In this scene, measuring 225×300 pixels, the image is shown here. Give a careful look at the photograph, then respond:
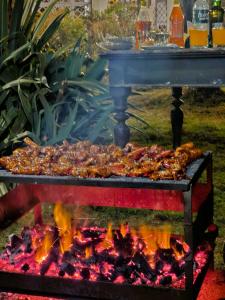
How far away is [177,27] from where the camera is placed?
175 inches

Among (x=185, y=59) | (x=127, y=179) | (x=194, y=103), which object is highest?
(x=185, y=59)

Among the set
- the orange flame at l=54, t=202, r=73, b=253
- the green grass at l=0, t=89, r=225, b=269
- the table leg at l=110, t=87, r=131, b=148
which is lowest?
the green grass at l=0, t=89, r=225, b=269

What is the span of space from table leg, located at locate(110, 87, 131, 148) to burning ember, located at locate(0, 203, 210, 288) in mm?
1281

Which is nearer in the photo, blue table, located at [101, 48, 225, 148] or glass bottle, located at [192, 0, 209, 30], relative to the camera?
blue table, located at [101, 48, 225, 148]

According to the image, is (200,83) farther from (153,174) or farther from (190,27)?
(153,174)

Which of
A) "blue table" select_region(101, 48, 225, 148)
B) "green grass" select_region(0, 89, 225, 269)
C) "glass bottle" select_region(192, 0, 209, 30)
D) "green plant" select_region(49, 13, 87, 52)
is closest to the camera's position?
"blue table" select_region(101, 48, 225, 148)

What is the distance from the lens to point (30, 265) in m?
2.90

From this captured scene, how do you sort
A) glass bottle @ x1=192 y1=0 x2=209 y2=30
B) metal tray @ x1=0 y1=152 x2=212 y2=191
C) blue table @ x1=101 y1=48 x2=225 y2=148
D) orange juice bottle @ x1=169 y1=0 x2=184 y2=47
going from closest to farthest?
1. metal tray @ x1=0 y1=152 x2=212 y2=191
2. blue table @ x1=101 y1=48 x2=225 y2=148
3. glass bottle @ x1=192 y1=0 x2=209 y2=30
4. orange juice bottle @ x1=169 y1=0 x2=184 y2=47

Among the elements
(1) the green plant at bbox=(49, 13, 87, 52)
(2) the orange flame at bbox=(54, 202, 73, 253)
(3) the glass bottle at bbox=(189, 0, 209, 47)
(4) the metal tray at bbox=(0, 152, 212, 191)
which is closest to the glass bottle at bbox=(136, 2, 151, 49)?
A: (3) the glass bottle at bbox=(189, 0, 209, 47)

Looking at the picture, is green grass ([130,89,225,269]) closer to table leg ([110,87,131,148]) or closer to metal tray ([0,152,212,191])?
table leg ([110,87,131,148])

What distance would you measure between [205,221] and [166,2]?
33.8 feet

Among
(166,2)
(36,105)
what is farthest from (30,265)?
(166,2)

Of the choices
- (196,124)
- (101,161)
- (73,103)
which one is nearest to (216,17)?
(73,103)

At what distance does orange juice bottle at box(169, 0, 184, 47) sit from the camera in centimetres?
434
